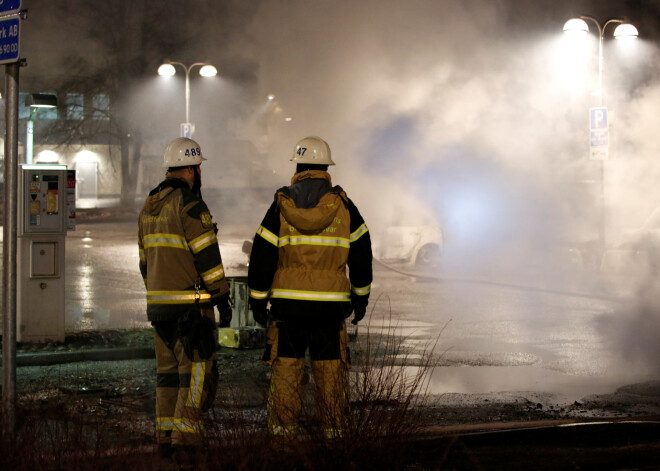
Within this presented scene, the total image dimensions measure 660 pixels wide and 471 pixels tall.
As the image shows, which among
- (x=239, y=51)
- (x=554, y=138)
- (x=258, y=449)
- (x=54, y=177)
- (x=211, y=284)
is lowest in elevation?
(x=258, y=449)

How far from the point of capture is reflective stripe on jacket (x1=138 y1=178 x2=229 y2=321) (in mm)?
4125

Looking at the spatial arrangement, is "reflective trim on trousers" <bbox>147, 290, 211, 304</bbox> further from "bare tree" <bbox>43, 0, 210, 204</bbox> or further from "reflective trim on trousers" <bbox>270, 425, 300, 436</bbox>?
"bare tree" <bbox>43, 0, 210, 204</bbox>

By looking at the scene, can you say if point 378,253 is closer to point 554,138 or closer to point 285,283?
point 554,138

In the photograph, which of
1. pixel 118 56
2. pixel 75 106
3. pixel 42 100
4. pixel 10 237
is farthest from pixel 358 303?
pixel 75 106

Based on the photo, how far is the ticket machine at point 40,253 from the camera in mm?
6852

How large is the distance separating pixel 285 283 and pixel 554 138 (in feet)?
43.6

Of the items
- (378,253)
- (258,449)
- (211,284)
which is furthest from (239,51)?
(258,449)

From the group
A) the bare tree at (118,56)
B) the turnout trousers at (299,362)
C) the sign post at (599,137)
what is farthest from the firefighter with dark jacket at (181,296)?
the bare tree at (118,56)

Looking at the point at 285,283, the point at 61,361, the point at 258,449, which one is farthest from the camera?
the point at 61,361

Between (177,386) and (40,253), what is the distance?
10.9 ft

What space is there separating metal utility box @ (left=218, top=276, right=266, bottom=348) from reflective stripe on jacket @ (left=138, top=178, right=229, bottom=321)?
290 cm

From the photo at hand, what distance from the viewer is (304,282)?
3.93 meters

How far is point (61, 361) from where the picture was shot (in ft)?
21.6

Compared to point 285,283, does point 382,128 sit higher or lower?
higher
